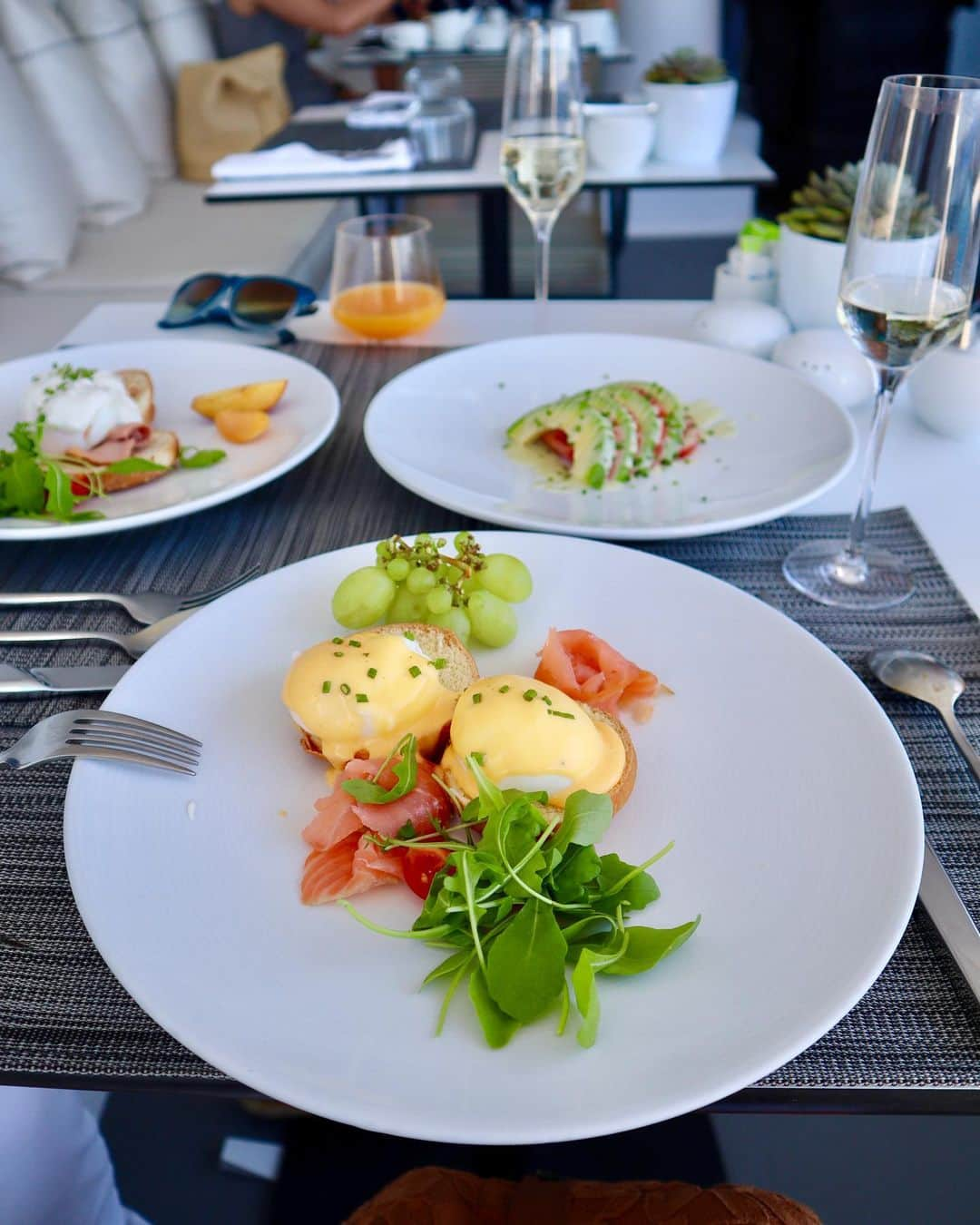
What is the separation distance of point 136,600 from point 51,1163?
55 centimetres

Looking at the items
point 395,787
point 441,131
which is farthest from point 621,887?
point 441,131

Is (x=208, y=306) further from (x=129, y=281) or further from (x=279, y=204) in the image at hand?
(x=279, y=204)

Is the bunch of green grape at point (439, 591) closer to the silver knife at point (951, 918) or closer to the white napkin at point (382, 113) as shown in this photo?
the silver knife at point (951, 918)

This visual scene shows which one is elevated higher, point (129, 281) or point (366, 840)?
point (366, 840)

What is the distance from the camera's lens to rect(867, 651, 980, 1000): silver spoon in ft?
2.02

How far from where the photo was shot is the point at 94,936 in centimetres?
57

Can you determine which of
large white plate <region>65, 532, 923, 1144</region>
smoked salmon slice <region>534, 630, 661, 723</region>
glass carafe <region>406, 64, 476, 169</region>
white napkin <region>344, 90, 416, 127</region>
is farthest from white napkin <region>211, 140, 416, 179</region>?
smoked salmon slice <region>534, 630, 661, 723</region>

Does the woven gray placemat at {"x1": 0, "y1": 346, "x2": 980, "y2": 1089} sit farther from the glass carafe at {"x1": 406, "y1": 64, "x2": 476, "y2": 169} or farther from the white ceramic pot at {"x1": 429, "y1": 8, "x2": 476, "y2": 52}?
the white ceramic pot at {"x1": 429, "y1": 8, "x2": 476, "y2": 52}

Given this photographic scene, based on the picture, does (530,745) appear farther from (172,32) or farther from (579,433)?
(172,32)

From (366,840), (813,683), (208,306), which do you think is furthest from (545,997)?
(208,306)

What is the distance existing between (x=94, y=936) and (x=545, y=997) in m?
0.26

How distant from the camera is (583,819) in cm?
62

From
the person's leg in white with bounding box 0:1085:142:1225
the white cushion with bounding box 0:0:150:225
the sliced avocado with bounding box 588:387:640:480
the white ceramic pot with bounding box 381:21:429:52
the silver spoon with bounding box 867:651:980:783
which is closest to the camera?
the silver spoon with bounding box 867:651:980:783

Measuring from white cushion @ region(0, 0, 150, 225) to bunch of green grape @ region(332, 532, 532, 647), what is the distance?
3498 mm
